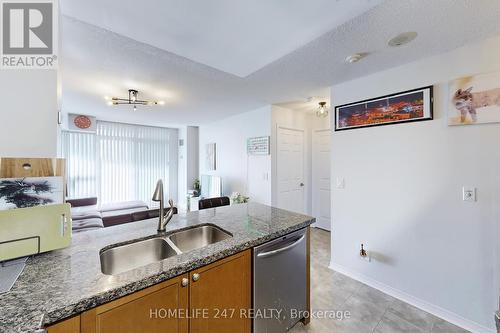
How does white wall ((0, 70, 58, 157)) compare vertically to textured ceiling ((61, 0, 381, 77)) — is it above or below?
below

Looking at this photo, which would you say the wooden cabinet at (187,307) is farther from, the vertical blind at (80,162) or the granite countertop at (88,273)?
the vertical blind at (80,162)

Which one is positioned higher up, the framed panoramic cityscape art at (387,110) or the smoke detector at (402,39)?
the smoke detector at (402,39)

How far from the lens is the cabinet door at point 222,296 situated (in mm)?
1093

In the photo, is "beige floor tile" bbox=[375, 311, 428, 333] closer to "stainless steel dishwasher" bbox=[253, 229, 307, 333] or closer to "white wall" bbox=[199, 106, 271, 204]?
"stainless steel dishwasher" bbox=[253, 229, 307, 333]

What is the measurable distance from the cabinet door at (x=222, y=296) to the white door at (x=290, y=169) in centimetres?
247

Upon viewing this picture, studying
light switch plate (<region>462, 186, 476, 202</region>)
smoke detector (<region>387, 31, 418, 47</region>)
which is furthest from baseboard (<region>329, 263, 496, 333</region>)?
smoke detector (<region>387, 31, 418, 47</region>)

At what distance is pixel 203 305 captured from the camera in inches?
44.0

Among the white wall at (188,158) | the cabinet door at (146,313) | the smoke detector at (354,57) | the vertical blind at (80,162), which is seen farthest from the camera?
the white wall at (188,158)

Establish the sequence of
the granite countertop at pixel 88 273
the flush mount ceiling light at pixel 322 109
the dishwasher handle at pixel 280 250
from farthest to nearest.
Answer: the flush mount ceiling light at pixel 322 109 → the dishwasher handle at pixel 280 250 → the granite countertop at pixel 88 273

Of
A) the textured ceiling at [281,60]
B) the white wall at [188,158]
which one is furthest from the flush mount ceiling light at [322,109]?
the white wall at [188,158]

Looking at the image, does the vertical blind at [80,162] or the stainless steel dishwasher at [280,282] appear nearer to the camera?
the stainless steel dishwasher at [280,282]

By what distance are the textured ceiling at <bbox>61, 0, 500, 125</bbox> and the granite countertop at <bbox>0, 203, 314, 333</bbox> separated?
1545 mm

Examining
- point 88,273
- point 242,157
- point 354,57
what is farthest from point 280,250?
point 242,157

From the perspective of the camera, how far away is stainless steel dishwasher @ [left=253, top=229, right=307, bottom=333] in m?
1.38
